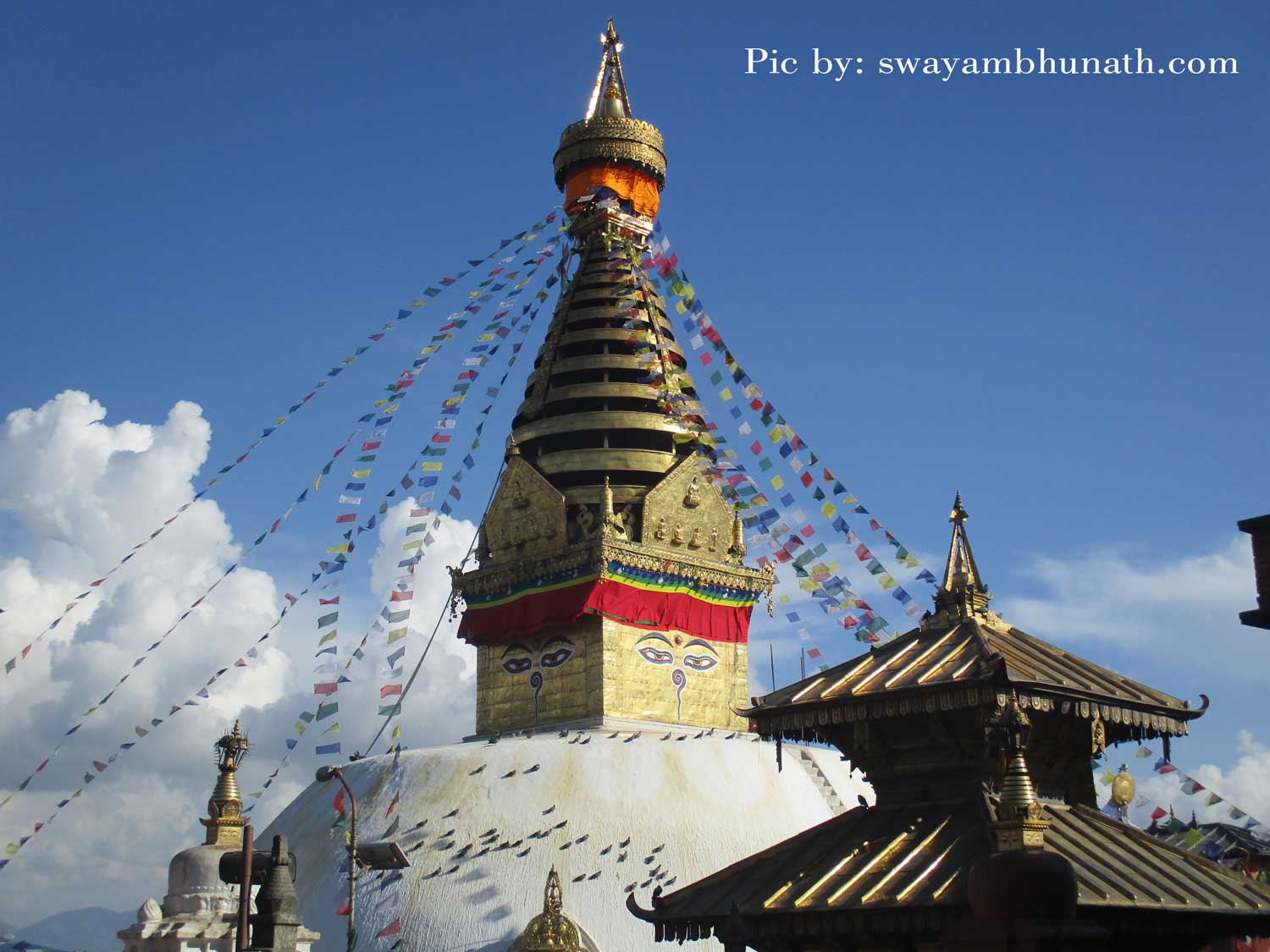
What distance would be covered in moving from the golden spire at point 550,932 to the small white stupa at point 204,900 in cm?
249

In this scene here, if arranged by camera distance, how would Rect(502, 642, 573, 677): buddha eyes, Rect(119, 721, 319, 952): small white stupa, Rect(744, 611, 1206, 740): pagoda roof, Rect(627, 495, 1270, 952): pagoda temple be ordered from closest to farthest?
1. Rect(627, 495, 1270, 952): pagoda temple
2. Rect(744, 611, 1206, 740): pagoda roof
3. Rect(119, 721, 319, 952): small white stupa
4. Rect(502, 642, 573, 677): buddha eyes

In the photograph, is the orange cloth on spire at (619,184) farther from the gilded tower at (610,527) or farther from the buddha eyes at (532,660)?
the buddha eyes at (532,660)

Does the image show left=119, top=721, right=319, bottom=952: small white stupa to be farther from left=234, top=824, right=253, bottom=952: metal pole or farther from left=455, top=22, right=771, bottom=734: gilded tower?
left=455, top=22, right=771, bottom=734: gilded tower

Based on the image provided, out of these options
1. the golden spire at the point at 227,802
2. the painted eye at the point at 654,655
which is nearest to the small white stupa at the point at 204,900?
the golden spire at the point at 227,802

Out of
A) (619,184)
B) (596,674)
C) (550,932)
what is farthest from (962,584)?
(619,184)

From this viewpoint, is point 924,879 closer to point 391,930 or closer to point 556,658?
point 391,930

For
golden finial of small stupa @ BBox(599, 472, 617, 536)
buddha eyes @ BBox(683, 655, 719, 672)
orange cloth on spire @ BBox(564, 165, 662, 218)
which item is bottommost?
buddha eyes @ BBox(683, 655, 719, 672)

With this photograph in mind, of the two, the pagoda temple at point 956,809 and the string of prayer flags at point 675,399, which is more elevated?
the string of prayer flags at point 675,399

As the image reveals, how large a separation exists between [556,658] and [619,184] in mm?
9503

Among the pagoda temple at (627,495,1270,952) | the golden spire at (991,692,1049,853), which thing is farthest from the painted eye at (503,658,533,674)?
the golden spire at (991,692,1049,853)

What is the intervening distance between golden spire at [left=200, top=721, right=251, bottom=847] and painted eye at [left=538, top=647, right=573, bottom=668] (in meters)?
6.98

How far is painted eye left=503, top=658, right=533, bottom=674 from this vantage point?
2252 centimetres

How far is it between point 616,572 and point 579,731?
9.33ft

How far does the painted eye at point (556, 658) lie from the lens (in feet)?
71.9
